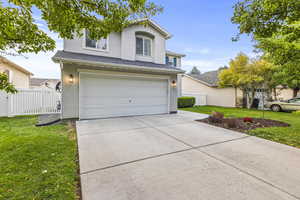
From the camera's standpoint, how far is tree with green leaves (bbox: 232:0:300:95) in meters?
3.56

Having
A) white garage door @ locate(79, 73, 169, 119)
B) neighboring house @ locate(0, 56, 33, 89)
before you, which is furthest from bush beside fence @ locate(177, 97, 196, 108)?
neighboring house @ locate(0, 56, 33, 89)

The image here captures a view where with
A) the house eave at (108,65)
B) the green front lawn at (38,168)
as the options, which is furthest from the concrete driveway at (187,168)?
the house eave at (108,65)

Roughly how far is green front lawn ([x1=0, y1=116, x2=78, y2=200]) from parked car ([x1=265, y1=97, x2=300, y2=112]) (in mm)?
14539

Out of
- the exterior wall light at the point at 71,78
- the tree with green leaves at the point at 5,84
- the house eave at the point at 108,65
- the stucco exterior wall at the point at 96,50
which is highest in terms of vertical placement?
the stucco exterior wall at the point at 96,50

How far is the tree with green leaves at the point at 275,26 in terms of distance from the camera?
11.7ft

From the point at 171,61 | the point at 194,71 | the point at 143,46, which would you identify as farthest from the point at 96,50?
the point at 194,71

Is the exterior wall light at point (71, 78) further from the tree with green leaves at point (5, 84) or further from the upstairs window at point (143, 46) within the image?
the upstairs window at point (143, 46)

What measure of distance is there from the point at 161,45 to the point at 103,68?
4710 mm

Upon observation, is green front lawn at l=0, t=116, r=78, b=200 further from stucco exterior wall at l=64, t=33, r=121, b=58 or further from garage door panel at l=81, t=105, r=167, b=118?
stucco exterior wall at l=64, t=33, r=121, b=58

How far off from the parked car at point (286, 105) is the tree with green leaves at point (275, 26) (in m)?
8.01

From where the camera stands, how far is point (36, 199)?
68.3 inches

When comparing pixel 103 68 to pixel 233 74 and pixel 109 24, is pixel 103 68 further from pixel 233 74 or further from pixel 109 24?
pixel 233 74

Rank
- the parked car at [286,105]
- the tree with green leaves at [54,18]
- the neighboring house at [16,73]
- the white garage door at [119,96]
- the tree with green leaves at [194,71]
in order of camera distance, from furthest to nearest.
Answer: the tree with green leaves at [194,71], the neighboring house at [16,73], the parked car at [286,105], the white garage door at [119,96], the tree with green leaves at [54,18]

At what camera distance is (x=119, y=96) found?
7.39 meters
